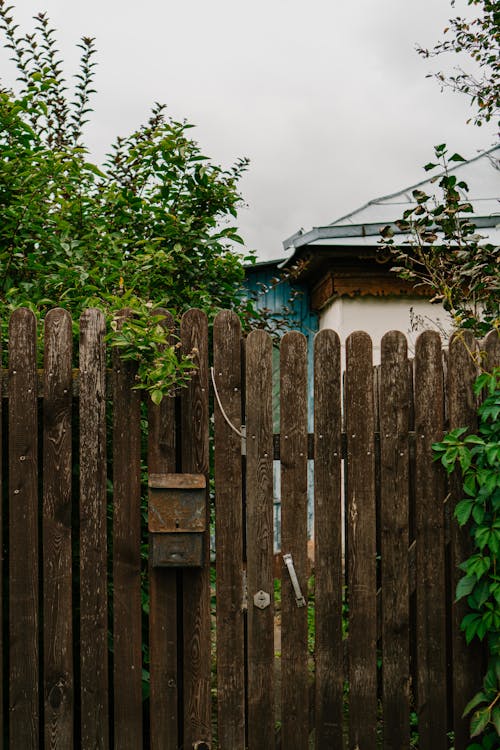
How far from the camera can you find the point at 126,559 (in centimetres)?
300

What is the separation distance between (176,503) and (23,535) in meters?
0.64

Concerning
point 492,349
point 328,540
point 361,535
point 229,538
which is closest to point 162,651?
point 229,538

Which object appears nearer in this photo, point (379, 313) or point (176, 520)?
point (176, 520)

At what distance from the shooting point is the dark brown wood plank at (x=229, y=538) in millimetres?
3041

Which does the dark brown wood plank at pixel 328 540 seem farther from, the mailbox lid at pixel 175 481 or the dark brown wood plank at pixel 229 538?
the mailbox lid at pixel 175 481

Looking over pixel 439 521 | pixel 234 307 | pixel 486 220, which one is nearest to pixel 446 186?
pixel 234 307

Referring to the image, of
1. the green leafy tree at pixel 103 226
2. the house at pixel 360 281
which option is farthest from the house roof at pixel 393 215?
the green leafy tree at pixel 103 226

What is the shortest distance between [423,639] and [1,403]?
208 centimetres

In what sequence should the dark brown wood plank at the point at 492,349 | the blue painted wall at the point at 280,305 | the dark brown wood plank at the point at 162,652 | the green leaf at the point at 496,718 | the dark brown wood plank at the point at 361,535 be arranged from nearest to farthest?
the green leaf at the point at 496,718 < the dark brown wood plank at the point at 162,652 < the dark brown wood plank at the point at 361,535 < the dark brown wood plank at the point at 492,349 < the blue painted wall at the point at 280,305

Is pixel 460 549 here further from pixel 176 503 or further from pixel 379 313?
pixel 379 313

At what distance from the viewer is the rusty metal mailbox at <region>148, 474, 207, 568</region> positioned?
295 cm

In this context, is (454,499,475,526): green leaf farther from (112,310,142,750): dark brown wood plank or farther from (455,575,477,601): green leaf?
(112,310,142,750): dark brown wood plank

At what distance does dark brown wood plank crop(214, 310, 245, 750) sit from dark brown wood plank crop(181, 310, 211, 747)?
0.18 feet

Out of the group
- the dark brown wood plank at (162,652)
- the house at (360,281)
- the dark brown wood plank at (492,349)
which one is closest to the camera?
the dark brown wood plank at (162,652)
